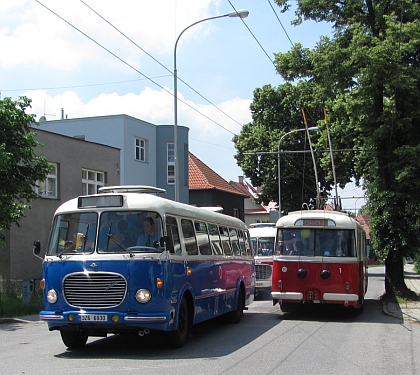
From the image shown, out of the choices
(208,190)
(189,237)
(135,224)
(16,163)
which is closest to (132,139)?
(208,190)

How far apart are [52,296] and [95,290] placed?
2.51 feet

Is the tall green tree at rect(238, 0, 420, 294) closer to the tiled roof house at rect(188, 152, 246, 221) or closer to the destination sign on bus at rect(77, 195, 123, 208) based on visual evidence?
the destination sign on bus at rect(77, 195, 123, 208)

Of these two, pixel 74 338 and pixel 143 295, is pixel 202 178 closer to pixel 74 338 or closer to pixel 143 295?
pixel 74 338

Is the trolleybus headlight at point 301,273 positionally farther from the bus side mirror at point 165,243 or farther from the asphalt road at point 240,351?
the bus side mirror at point 165,243

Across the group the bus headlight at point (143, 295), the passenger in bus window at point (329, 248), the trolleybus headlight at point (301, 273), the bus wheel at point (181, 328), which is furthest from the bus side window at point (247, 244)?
the bus headlight at point (143, 295)

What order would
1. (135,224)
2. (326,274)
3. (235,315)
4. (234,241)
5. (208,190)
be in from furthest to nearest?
(208,190) → (234,241) → (326,274) → (235,315) → (135,224)

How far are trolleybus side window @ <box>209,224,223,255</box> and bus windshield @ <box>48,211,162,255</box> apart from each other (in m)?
3.18

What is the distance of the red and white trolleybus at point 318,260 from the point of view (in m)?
15.2

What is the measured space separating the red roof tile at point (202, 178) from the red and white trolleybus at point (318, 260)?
93.3 ft

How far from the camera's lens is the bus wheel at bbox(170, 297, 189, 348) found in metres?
10.4

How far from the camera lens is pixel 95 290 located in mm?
9789

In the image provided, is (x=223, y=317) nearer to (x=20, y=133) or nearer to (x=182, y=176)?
(x=20, y=133)

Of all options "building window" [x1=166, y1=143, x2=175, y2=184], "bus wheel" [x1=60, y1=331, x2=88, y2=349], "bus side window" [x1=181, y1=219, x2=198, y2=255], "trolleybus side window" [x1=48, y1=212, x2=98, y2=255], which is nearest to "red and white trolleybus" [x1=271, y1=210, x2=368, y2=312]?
"bus side window" [x1=181, y1=219, x2=198, y2=255]

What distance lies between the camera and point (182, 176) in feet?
125
